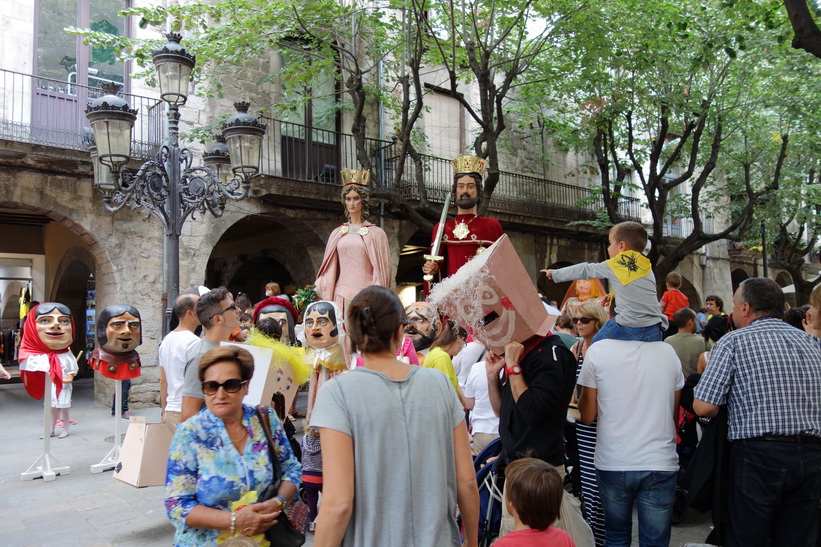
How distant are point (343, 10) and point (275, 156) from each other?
325 cm

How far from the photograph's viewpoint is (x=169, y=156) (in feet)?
23.8

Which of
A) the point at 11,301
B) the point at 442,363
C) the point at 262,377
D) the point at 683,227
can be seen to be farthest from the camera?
the point at 683,227

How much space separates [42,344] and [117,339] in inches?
37.6

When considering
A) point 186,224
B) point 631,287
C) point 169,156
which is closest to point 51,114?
point 186,224

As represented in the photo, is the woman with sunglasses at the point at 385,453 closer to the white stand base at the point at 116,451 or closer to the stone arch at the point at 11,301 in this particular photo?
the white stand base at the point at 116,451

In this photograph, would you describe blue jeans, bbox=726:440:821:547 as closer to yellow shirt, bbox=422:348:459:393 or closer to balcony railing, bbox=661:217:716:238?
yellow shirt, bbox=422:348:459:393

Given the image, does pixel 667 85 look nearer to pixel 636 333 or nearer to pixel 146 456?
pixel 636 333

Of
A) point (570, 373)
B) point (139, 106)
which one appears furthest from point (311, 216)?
point (570, 373)

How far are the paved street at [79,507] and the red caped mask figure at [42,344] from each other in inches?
37.0

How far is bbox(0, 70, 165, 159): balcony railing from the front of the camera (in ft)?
33.6

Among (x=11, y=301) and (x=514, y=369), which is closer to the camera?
(x=514, y=369)

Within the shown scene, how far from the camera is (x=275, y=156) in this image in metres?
13.0

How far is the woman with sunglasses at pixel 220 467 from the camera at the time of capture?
260 centimetres

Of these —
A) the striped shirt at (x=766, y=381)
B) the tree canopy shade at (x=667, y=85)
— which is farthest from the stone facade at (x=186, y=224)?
the striped shirt at (x=766, y=381)
